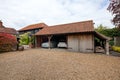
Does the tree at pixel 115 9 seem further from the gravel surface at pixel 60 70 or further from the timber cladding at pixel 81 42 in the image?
the gravel surface at pixel 60 70

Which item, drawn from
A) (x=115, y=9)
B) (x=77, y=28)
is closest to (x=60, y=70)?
(x=77, y=28)

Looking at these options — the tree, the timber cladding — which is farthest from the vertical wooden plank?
the tree

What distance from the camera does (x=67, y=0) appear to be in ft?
47.2

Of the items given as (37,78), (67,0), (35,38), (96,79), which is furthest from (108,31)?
(37,78)

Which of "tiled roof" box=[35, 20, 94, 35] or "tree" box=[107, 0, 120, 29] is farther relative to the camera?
"tiled roof" box=[35, 20, 94, 35]

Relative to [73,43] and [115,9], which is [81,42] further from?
[115,9]

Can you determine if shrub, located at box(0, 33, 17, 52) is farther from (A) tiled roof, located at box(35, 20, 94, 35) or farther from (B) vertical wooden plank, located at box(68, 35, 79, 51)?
(B) vertical wooden plank, located at box(68, 35, 79, 51)

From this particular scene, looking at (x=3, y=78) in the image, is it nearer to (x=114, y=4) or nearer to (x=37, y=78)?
(x=37, y=78)

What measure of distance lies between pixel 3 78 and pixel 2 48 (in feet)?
40.8

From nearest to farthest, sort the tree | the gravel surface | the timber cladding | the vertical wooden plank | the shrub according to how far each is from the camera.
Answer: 1. the gravel surface
2. the tree
3. the timber cladding
4. the vertical wooden plank
5. the shrub

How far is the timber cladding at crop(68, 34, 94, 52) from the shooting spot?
14.5 metres

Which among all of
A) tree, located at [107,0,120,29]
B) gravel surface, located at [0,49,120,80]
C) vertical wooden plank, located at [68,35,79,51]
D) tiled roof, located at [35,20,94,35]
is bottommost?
gravel surface, located at [0,49,120,80]

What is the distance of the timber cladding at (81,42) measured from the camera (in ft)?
47.4

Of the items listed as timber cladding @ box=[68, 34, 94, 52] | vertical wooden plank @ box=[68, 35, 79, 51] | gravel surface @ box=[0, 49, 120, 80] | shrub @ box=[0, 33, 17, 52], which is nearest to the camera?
gravel surface @ box=[0, 49, 120, 80]
